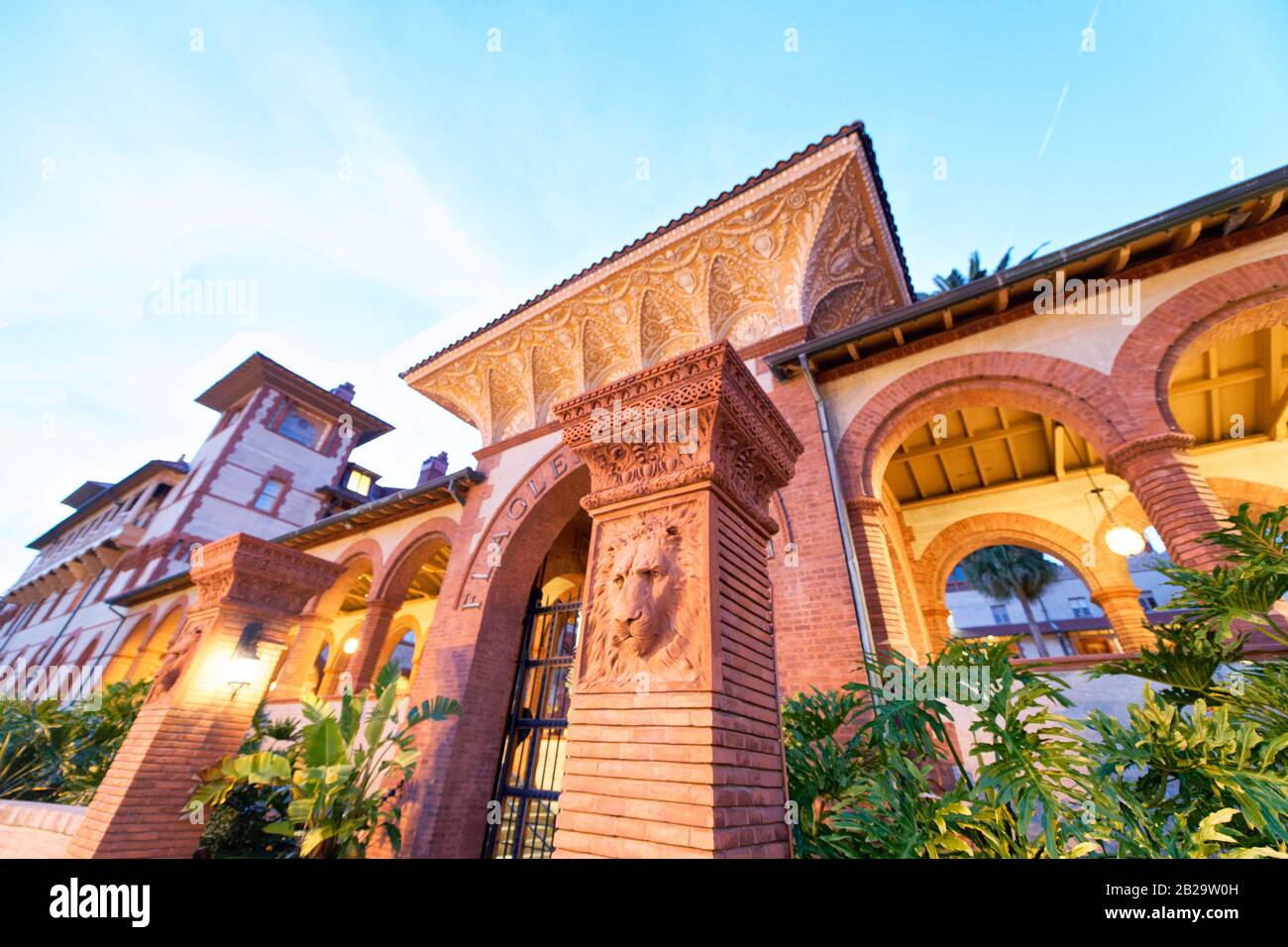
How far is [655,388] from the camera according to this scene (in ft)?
10.8

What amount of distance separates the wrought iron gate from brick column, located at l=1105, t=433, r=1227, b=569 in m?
6.90

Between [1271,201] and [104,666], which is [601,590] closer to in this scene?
[1271,201]

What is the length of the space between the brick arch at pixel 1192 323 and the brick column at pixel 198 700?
11.0 m

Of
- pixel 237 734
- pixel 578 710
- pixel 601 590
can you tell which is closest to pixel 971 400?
pixel 601 590

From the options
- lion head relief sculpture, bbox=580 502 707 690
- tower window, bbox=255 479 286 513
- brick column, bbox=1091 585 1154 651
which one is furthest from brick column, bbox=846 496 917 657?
tower window, bbox=255 479 286 513

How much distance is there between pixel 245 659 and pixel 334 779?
8.46 feet

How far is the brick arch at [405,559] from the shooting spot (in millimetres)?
10453

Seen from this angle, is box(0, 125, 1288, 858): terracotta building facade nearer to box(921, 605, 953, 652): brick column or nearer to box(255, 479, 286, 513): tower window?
box(921, 605, 953, 652): brick column

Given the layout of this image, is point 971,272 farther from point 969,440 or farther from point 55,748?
point 55,748

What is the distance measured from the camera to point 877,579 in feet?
18.6
